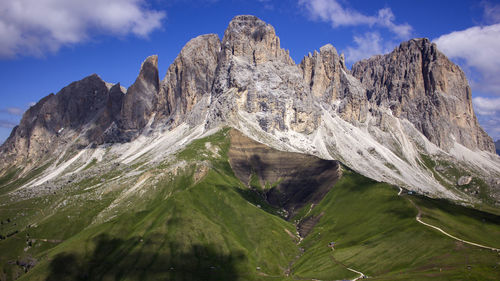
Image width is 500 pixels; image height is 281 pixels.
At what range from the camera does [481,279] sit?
101375 millimetres

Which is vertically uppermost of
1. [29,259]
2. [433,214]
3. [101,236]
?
[433,214]

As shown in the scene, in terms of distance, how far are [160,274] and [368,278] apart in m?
84.7

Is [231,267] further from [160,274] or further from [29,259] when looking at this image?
[29,259]

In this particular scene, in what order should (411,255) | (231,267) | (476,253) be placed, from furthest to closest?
(231,267), (411,255), (476,253)

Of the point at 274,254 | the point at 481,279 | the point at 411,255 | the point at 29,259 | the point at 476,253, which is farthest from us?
the point at 29,259

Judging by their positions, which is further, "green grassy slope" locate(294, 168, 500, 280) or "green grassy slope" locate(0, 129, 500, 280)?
"green grassy slope" locate(0, 129, 500, 280)

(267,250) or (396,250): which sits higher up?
(396,250)

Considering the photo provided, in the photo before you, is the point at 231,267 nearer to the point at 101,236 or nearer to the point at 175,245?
the point at 175,245

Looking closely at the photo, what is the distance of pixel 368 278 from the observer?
128 meters

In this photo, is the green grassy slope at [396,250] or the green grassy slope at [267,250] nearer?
the green grassy slope at [396,250]

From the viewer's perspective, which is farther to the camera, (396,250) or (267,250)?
(267,250)

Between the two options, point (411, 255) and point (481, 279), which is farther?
point (411, 255)

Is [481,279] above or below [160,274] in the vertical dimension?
above

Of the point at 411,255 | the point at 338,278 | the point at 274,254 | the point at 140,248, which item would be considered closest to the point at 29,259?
the point at 140,248
